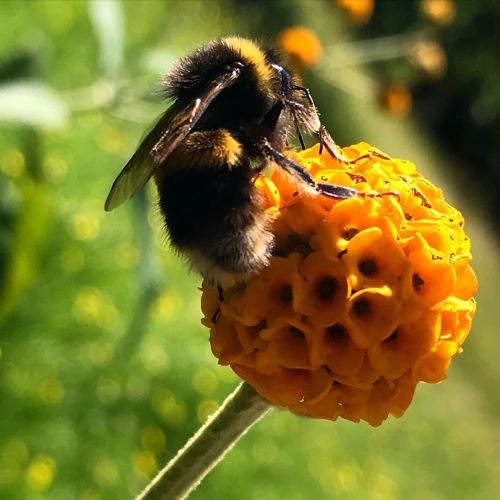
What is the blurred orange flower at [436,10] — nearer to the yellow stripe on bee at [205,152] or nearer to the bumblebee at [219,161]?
the bumblebee at [219,161]

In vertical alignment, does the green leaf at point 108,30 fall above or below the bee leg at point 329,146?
above

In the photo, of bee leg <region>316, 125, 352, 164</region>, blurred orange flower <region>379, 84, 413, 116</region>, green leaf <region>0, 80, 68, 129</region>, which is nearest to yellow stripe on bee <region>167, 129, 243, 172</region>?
bee leg <region>316, 125, 352, 164</region>

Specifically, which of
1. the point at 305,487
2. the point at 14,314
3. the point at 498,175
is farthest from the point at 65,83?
the point at 498,175

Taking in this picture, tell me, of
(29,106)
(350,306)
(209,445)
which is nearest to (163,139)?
(350,306)

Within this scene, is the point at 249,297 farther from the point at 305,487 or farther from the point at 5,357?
the point at 305,487

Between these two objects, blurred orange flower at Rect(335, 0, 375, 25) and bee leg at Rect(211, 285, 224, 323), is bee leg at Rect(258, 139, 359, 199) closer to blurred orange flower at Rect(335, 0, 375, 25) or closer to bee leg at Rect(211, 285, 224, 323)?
bee leg at Rect(211, 285, 224, 323)

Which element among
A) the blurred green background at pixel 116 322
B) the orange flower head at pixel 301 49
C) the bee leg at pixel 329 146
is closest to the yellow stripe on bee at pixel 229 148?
the bee leg at pixel 329 146
